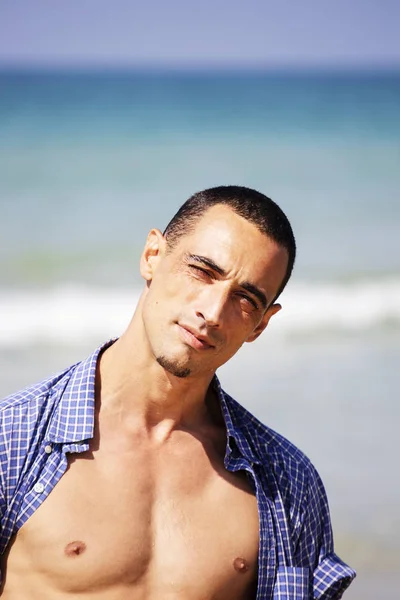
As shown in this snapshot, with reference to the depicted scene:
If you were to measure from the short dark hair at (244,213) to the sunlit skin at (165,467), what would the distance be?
2 centimetres

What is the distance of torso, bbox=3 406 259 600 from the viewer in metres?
1.98

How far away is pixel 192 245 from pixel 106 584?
2.33ft

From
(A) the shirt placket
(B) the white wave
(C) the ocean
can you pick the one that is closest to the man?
(A) the shirt placket

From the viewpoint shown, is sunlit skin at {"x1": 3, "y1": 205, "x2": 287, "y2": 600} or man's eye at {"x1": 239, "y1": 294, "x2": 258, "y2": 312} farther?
man's eye at {"x1": 239, "y1": 294, "x2": 258, "y2": 312}

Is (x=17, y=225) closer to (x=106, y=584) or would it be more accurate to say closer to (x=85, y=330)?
(x=85, y=330)

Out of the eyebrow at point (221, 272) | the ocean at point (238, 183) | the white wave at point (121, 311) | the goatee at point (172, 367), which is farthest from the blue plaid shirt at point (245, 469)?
the white wave at point (121, 311)

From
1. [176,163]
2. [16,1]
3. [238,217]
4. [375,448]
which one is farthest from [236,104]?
[238,217]

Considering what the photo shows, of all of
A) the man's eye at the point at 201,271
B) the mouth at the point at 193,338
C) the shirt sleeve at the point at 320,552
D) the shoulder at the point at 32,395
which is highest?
the man's eye at the point at 201,271

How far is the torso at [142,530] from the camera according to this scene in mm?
1982

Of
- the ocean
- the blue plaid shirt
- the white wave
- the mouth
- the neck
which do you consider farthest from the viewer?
the white wave

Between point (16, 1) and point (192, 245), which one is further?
point (16, 1)

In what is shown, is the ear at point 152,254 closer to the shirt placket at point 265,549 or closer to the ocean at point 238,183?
the shirt placket at point 265,549

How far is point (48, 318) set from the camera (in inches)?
226

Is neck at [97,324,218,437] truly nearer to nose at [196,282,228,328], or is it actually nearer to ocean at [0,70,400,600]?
nose at [196,282,228,328]
